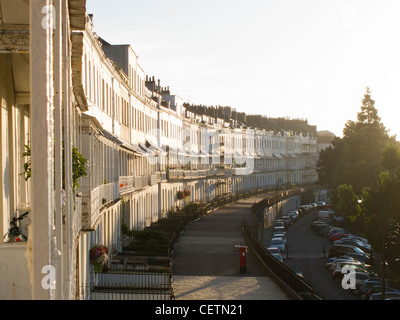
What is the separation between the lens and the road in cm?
3559

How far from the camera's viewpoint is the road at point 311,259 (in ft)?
117

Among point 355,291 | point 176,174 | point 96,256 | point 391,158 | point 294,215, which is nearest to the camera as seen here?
point 96,256

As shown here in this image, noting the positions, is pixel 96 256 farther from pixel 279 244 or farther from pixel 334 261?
pixel 279 244

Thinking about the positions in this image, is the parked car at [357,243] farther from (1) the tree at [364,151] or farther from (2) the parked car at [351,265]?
(1) the tree at [364,151]

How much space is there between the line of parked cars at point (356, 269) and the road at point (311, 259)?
1.73ft

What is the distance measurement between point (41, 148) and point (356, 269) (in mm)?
37325

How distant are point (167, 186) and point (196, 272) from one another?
89.2ft

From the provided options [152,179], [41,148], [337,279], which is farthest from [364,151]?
[41,148]

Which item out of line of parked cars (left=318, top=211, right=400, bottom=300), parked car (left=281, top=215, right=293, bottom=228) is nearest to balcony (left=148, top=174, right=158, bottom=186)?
line of parked cars (left=318, top=211, right=400, bottom=300)

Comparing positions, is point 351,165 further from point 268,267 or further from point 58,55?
point 58,55

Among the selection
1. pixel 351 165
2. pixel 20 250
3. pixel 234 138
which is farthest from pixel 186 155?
pixel 20 250

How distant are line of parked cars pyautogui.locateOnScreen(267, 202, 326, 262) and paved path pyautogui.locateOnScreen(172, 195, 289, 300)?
286 centimetres

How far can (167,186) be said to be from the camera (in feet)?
184

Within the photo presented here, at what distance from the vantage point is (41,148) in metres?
3.98
